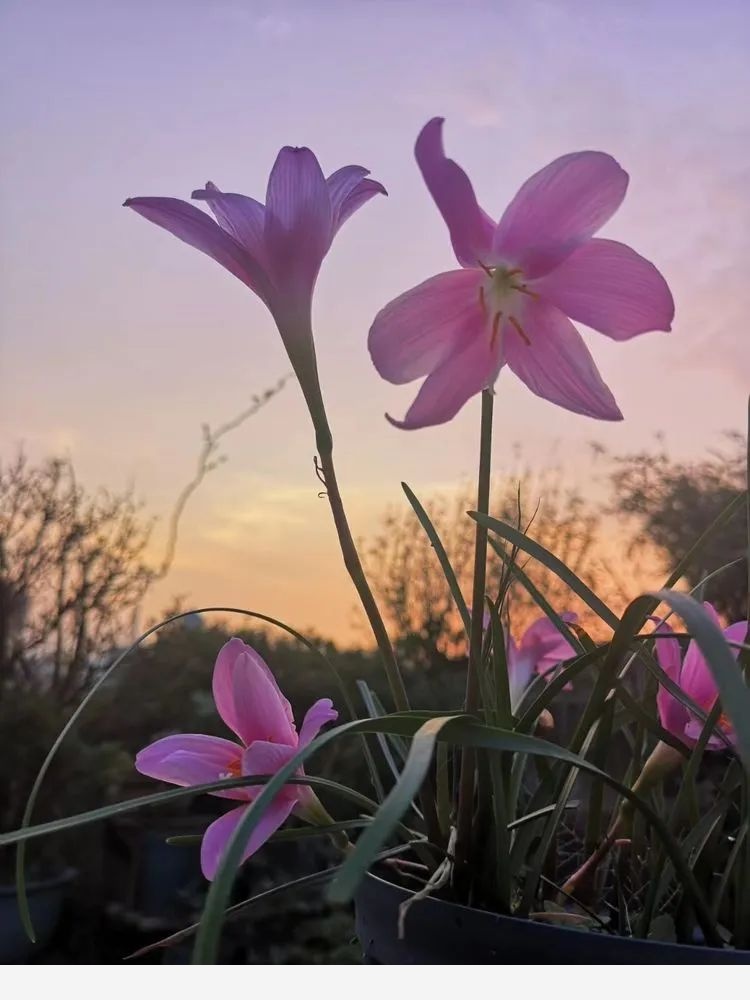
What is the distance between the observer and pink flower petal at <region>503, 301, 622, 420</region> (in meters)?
0.24

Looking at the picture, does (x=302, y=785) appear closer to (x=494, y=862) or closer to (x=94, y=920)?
(x=494, y=862)

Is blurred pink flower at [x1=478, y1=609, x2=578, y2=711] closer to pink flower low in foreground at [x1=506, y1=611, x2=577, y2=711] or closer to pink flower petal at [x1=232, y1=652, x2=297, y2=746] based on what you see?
pink flower low in foreground at [x1=506, y1=611, x2=577, y2=711]

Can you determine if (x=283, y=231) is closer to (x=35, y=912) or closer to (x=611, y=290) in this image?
(x=611, y=290)

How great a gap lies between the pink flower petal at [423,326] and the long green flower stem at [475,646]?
0.06 feet

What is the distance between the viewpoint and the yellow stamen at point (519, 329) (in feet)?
0.78

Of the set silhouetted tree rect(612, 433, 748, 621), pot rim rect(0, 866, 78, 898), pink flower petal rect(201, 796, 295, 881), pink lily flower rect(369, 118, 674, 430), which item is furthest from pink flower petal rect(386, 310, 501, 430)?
pot rim rect(0, 866, 78, 898)

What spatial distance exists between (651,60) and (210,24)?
2.71 feet

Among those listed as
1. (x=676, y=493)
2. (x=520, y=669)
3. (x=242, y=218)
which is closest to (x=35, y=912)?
(x=676, y=493)

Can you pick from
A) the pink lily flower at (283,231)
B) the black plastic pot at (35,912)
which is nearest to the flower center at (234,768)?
the pink lily flower at (283,231)

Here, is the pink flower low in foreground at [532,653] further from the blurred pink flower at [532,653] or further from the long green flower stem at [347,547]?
the long green flower stem at [347,547]

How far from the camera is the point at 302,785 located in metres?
0.24

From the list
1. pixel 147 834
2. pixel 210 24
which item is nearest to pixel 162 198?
pixel 210 24

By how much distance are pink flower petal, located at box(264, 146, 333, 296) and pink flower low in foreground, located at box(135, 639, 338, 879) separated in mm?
104

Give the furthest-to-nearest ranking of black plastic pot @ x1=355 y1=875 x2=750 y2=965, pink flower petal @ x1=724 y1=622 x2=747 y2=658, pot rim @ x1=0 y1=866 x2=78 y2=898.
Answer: pot rim @ x1=0 y1=866 x2=78 y2=898 → pink flower petal @ x1=724 y1=622 x2=747 y2=658 → black plastic pot @ x1=355 y1=875 x2=750 y2=965
